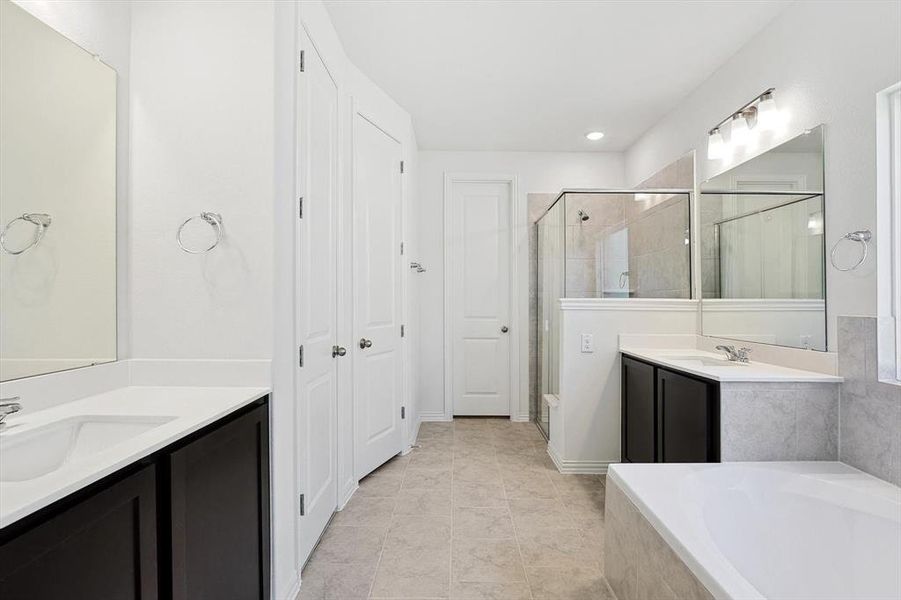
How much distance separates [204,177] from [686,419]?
7.51ft

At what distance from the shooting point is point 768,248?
2.26 m

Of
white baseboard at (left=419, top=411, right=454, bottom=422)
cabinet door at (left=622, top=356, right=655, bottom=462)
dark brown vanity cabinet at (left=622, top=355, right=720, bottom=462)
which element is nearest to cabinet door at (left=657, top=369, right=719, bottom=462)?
dark brown vanity cabinet at (left=622, top=355, right=720, bottom=462)

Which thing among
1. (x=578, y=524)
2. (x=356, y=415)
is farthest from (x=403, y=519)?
(x=578, y=524)

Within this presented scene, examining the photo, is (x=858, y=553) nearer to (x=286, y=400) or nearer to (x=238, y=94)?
(x=286, y=400)

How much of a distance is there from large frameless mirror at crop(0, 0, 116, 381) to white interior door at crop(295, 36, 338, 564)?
2.08 ft

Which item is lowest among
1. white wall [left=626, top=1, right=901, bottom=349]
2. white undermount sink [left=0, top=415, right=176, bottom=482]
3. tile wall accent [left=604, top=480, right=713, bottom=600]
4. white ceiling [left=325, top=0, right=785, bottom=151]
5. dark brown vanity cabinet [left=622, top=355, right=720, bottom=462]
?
tile wall accent [left=604, top=480, right=713, bottom=600]

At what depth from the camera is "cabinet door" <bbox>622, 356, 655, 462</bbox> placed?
8.15 ft

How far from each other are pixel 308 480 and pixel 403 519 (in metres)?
0.67

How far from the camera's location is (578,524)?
230 centimetres

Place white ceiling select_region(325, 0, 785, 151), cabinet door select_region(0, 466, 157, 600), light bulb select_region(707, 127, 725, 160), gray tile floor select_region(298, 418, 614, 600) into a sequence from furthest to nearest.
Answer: light bulb select_region(707, 127, 725, 160)
white ceiling select_region(325, 0, 785, 151)
gray tile floor select_region(298, 418, 614, 600)
cabinet door select_region(0, 466, 157, 600)

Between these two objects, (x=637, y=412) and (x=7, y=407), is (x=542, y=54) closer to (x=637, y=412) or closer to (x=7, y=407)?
(x=637, y=412)

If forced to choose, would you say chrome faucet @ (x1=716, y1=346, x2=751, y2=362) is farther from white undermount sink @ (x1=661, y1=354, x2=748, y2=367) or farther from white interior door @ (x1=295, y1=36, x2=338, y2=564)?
white interior door @ (x1=295, y1=36, x2=338, y2=564)

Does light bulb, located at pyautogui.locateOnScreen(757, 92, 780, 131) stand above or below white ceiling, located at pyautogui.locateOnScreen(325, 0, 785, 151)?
below

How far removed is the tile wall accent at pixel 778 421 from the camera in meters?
1.83
